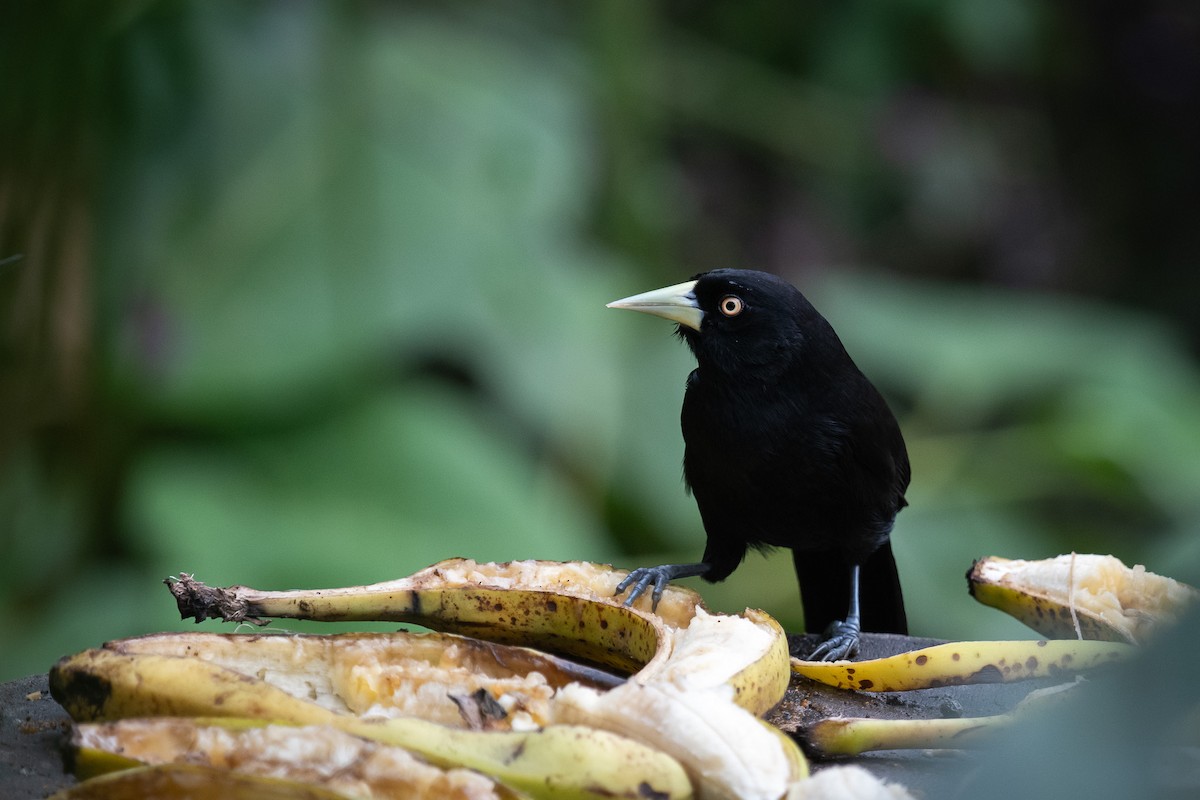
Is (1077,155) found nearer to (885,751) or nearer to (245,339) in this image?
(245,339)

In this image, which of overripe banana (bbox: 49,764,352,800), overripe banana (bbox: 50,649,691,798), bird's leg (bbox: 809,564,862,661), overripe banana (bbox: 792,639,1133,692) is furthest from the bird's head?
overripe banana (bbox: 49,764,352,800)

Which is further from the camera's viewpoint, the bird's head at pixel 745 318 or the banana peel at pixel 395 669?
the bird's head at pixel 745 318

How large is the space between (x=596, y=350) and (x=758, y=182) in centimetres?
408

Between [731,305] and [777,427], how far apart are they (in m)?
0.22

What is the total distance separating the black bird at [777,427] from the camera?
6.89ft

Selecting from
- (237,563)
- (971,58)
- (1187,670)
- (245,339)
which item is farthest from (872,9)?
(1187,670)

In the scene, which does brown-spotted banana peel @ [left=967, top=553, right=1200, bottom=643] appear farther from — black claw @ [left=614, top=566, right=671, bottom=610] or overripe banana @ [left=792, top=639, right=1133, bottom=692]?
black claw @ [left=614, top=566, right=671, bottom=610]

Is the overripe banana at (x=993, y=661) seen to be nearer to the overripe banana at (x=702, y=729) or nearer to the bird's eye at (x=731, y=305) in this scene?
the overripe banana at (x=702, y=729)

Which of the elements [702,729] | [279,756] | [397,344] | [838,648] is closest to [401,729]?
[279,756]

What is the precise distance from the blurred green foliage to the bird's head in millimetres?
1073

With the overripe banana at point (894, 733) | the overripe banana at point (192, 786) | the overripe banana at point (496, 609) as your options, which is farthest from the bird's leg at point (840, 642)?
the overripe banana at point (192, 786)

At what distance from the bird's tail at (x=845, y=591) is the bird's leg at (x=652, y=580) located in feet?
1.19

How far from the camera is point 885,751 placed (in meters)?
1.51

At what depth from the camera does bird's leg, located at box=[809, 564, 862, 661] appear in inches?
79.4
